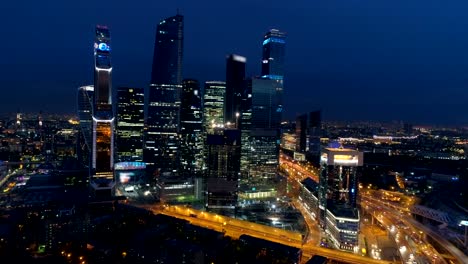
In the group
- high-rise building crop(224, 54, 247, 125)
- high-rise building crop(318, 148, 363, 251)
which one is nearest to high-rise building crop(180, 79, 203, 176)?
high-rise building crop(224, 54, 247, 125)

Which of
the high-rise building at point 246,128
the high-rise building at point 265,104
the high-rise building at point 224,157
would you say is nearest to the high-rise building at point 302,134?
the high-rise building at point 265,104

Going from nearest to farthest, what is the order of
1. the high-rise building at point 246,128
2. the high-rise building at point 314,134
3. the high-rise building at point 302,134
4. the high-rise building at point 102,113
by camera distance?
the high-rise building at point 102,113
the high-rise building at point 246,128
the high-rise building at point 314,134
the high-rise building at point 302,134

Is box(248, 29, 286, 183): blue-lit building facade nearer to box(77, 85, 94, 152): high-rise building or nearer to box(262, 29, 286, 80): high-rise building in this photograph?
box(262, 29, 286, 80): high-rise building

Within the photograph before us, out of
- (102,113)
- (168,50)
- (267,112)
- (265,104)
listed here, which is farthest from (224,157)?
(168,50)

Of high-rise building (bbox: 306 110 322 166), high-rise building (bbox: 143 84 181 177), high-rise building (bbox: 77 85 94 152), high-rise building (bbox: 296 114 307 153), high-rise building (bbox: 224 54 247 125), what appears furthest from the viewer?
high-rise building (bbox: 296 114 307 153)

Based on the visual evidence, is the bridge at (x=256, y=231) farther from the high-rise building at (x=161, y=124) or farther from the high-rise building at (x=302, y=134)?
the high-rise building at (x=302, y=134)

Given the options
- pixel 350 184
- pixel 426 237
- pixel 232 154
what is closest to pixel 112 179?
pixel 232 154

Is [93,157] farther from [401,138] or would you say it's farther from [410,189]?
[401,138]

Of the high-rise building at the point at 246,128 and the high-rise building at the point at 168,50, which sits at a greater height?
the high-rise building at the point at 168,50
